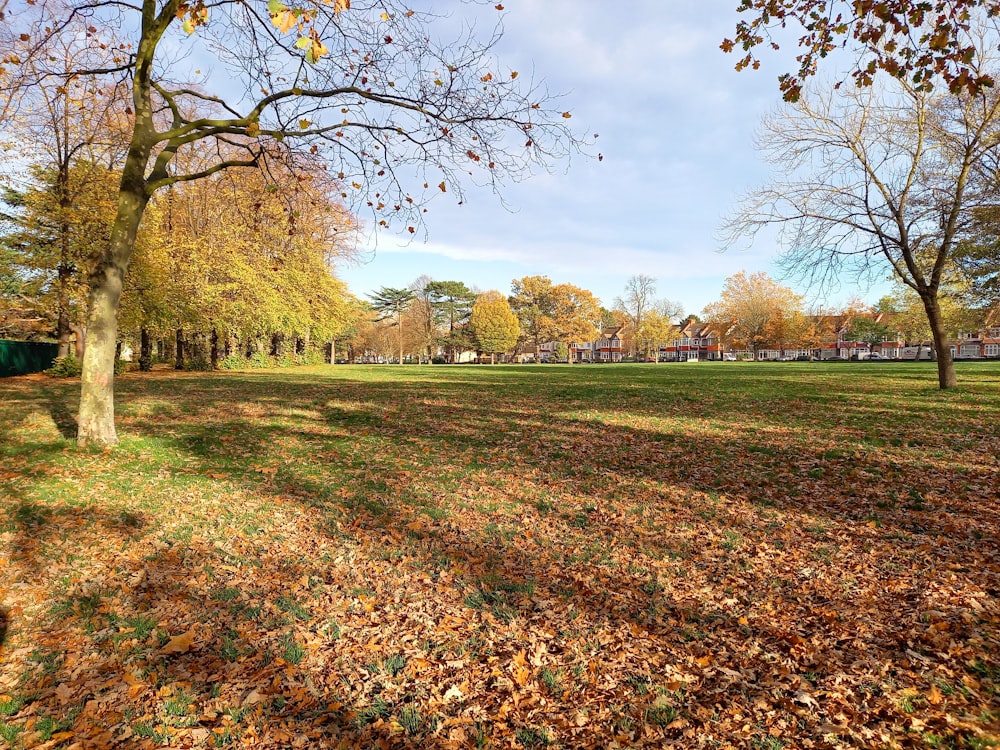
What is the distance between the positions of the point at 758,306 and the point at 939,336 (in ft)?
195

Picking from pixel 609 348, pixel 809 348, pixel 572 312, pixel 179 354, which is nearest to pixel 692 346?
pixel 609 348

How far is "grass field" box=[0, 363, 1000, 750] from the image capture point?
10.1ft

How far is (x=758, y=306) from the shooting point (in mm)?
70250

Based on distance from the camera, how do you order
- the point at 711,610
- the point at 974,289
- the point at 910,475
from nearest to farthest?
the point at 711,610 → the point at 910,475 → the point at 974,289

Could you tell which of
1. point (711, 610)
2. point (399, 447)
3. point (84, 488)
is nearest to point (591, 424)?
point (399, 447)

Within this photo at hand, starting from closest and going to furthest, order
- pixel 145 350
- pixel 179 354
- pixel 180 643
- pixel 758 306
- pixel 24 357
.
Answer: pixel 180 643 → pixel 24 357 → pixel 145 350 → pixel 179 354 → pixel 758 306

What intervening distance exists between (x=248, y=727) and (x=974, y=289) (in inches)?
982

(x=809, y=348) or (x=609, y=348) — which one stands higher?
(x=609, y=348)

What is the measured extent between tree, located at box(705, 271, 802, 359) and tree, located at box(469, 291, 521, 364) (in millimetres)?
33413

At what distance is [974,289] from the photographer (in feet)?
58.3

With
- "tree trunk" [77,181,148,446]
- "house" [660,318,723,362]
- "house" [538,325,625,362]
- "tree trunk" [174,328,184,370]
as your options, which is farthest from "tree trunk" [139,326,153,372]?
"house" [660,318,723,362]

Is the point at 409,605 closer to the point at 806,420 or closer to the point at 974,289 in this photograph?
the point at 806,420

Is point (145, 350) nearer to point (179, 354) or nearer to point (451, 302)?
point (179, 354)

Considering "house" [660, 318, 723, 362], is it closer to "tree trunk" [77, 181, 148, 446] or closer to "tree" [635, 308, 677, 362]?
"tree" [635, 308, 677, 362]
